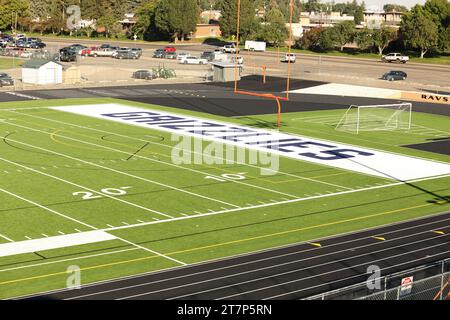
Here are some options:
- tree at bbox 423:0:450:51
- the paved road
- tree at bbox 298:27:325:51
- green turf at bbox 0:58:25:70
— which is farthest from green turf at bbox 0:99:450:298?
tree at bbox 298:27:325:51

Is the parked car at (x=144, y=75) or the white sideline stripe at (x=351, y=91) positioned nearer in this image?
the white sideline stripe at (x=351, y=91)

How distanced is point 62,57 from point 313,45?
58.4 m

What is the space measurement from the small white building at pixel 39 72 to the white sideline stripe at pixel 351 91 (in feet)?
85.2

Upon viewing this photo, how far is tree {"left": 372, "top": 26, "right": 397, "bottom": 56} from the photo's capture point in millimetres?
139125

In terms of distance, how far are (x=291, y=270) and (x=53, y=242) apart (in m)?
8.77

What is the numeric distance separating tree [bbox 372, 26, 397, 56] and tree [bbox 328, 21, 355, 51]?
4822 mm

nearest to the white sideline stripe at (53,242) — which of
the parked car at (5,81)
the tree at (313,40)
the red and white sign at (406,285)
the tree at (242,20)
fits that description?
the red and white sign at (406,285)

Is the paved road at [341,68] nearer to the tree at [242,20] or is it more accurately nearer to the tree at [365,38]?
the tree at [365,38]

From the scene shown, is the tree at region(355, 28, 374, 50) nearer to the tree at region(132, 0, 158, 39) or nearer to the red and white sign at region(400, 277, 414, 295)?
the tree at region(132, 0, 158, 39)

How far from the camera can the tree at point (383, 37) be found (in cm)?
13912

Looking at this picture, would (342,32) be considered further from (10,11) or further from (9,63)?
(10,11)
